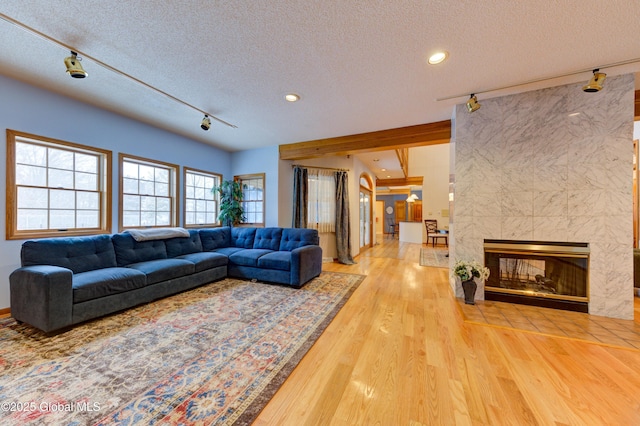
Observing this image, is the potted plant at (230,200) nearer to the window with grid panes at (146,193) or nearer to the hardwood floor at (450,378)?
the window with grid panes at (146,193)

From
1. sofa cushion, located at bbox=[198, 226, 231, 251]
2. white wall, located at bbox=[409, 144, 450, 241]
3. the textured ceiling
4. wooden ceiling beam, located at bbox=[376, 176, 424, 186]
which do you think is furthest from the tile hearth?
wooden ceiling beam, located at bbox=[376, 176, 424, 186]

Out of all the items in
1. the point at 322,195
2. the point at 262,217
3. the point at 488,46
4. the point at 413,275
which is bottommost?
the point at 413,275

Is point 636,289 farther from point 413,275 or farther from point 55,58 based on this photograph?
point 55,58

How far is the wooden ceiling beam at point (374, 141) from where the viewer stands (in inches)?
148

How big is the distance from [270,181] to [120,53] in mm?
3232

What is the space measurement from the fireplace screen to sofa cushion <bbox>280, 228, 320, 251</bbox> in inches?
109

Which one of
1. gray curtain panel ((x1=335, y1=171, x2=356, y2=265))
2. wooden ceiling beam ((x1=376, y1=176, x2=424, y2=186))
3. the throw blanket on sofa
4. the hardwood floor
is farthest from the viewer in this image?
wooden ceiling beam ((x1=376, y1=176, x2=424, y2=186))

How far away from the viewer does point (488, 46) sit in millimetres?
2018

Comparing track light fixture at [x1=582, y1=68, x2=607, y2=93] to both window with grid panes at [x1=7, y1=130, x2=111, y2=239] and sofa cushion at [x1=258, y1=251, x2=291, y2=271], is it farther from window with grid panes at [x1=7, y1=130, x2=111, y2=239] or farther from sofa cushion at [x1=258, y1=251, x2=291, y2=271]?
window with grid panes at [x1=7, y1=130, x2=111, y2=239]

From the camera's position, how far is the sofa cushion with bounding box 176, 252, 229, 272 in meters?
3.58

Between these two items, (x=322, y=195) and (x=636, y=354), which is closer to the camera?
(x=636, y=354)

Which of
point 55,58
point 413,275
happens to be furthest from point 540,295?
point 55,58

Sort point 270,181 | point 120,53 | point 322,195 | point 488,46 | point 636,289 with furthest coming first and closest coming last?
1. point 322,195
2. point 270,181
3. point 636,289
4. point 120,53
5. point 488,46

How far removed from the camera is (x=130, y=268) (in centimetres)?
297
